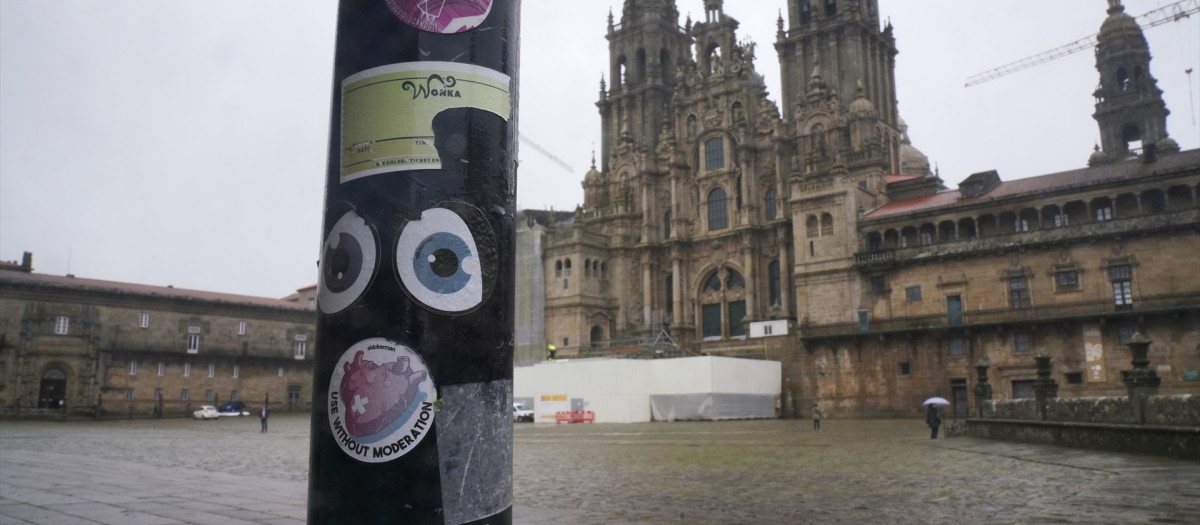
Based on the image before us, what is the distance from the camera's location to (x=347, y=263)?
11.2ft

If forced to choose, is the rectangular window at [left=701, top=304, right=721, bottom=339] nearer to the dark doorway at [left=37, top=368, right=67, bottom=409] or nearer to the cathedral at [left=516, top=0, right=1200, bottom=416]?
the cathedral at [left=516, top=0, right=1200, bottom=416]

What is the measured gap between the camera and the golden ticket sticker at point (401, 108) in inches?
133

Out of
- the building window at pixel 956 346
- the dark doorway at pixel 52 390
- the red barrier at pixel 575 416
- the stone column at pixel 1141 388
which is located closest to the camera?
the stone column at pixel 1141 388

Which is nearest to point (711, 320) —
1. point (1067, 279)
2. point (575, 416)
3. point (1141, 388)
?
point (575, 416)

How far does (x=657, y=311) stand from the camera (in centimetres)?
6103

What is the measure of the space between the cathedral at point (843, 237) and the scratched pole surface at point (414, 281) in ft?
94.1

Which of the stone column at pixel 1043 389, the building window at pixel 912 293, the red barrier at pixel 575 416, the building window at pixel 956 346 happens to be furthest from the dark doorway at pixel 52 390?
the stone column at pixel 1043 389

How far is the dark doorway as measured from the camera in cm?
5141

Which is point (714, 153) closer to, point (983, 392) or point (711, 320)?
point (711, 320)

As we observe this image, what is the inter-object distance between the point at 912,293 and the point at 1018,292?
17.3ft

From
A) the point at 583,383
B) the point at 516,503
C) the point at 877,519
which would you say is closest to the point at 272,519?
the point at 516,503

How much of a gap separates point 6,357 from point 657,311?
4089cm

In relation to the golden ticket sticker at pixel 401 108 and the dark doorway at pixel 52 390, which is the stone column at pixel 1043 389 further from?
the dark doorway at pixel 52 390

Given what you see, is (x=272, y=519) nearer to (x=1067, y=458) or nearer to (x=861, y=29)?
(x=1067, y=458)
